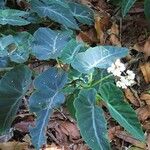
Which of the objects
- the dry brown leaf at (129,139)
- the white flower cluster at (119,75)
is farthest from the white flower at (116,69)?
the dry brown leaf at (129,139)

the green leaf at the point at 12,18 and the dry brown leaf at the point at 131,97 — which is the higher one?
the green leaf at the point at 12,18

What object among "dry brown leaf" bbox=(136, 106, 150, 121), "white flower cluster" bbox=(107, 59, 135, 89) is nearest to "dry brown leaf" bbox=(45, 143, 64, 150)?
"dry brown leaf" bbox=(136, 106, 150, 121)

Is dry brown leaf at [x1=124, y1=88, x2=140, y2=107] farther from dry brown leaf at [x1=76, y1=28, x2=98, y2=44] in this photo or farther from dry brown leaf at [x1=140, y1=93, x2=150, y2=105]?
dry brown leaf at [x1=76, y1=28, x2=98, y2=44]

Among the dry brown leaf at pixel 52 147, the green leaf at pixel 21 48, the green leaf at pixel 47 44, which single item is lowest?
the dry brown leaf at pixel 52 147

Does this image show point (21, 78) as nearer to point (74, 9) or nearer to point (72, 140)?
point (72, 140)

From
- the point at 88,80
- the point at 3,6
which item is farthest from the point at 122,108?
the point at 3,6

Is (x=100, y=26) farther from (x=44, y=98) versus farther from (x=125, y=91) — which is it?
(x=44, y=98)

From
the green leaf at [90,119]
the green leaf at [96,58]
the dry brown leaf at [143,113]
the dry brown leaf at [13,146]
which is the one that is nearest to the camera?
the green leaf at [90,119]

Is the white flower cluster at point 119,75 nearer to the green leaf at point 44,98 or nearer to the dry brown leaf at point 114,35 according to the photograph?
the green leaf at point 44,98
